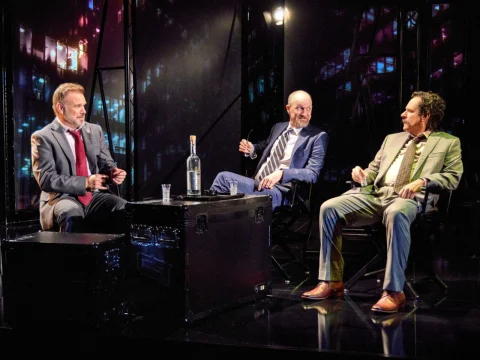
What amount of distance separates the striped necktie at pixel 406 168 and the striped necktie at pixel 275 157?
110 centimetres

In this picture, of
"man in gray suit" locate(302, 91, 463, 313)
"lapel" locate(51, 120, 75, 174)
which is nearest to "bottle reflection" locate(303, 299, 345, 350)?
"man in gray suit" locate(302, 91, 463, 313)

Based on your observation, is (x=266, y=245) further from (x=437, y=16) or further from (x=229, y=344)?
(x=437, y=16)

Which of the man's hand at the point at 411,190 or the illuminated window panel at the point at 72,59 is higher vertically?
the illuminated window panel at the point at 72,59

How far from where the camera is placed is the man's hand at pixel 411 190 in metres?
3.21

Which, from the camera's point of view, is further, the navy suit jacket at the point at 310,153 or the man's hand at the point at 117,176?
the navy suit jacket at the point at 310,153

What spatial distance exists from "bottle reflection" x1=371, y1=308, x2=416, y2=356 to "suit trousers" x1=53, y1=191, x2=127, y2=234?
1.79m

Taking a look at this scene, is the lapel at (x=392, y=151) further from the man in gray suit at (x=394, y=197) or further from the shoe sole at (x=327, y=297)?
the shoe sole at (x=327, y=297)

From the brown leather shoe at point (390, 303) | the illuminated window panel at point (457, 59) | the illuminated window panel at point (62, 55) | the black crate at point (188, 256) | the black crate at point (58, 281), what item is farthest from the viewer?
the illuminated window panel at point (62, 55)

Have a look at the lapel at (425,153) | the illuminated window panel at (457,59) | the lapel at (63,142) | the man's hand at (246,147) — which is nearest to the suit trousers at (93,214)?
the lapel at (63,142)

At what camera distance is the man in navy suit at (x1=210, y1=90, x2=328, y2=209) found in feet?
12.9

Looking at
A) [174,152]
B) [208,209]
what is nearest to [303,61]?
[174,152]

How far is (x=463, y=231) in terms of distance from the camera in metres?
5.25

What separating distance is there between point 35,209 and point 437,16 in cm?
575

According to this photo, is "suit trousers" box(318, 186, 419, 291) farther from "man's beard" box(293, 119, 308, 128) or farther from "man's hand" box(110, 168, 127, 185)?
"man's hand" box(110, 168, 127, 185)
